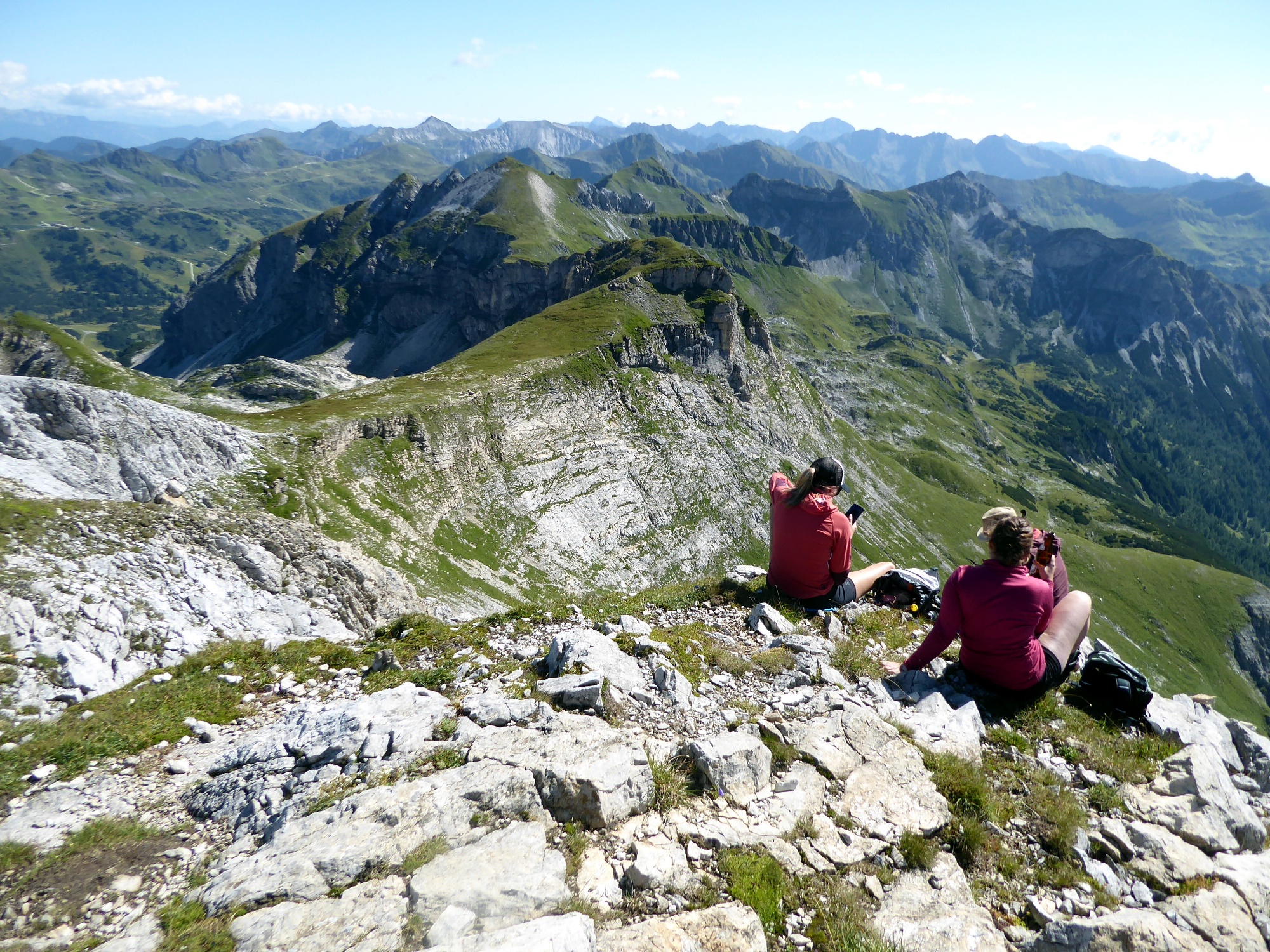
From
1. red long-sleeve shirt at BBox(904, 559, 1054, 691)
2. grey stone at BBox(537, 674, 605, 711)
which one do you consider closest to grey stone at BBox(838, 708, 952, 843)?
red long-sleeve shirt at BBox(904, 559, 1054, 691)

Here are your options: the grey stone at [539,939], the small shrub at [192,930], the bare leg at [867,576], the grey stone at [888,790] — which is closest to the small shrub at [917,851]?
the grey stone at [888,790]

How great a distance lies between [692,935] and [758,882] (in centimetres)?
104

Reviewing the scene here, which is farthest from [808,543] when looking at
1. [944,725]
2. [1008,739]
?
[1008,739]

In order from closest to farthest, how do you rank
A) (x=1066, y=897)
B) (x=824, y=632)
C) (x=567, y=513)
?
(x=1066, y=897) → (x=824, y=632) → (x=567, y=513)

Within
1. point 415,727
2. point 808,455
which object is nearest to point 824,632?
point 415,727

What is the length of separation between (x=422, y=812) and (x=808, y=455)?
435ft

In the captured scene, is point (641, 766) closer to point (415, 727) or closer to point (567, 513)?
point (415, 727)

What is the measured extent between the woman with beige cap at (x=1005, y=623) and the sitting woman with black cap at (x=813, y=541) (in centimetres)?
308

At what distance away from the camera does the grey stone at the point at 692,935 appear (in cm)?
568

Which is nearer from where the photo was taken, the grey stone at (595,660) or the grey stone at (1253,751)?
the grey stone at (595,660)

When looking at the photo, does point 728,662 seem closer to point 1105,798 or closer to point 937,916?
point 937,916

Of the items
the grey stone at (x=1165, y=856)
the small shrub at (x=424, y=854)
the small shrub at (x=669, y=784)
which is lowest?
the grey stone at (x=1165, y=856)

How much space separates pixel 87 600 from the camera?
1714cm

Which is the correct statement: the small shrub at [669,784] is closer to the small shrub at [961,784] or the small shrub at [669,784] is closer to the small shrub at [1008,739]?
the small shrub at [961,784]
